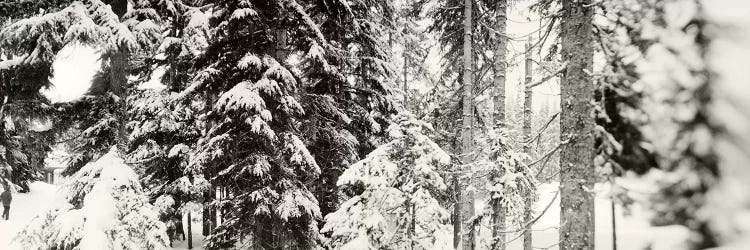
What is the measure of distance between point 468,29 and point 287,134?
520 centimetres

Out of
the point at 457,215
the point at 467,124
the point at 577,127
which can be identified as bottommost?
the point at 457,215

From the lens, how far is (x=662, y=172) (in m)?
2.01

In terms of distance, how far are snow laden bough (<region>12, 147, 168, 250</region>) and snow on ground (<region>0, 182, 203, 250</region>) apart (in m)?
4.31

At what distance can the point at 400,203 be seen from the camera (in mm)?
6934

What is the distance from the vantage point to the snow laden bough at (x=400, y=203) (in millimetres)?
6879

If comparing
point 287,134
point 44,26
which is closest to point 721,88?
point 287,134

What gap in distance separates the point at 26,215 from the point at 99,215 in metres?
17.5

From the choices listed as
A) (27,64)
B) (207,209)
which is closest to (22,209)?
(207,209)

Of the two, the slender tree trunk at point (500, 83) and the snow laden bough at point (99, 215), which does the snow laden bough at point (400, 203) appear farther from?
the snow laden bough at point (99, 215)

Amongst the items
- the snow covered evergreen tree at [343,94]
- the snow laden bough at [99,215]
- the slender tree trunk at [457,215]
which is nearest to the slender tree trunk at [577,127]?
the snow covered evergreen tree at [343,94]

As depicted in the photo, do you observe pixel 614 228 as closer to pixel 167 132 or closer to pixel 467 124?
pixel 467 124

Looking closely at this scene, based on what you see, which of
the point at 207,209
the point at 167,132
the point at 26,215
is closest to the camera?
the point at 167,132

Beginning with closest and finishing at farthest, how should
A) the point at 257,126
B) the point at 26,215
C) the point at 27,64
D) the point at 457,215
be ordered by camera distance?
the point at 257,126
the point at 27,64
the point at 457,215
the point at 26,215

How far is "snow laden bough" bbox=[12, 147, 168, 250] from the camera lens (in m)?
8.20
